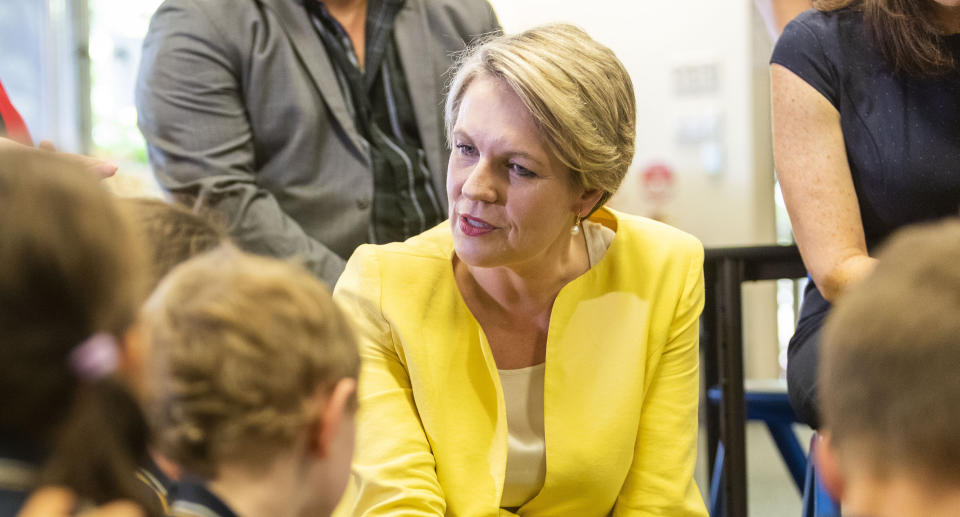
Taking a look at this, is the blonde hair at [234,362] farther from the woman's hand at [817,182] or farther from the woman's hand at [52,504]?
the woman's hand at [817,182]

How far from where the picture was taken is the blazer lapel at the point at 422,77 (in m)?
2.06

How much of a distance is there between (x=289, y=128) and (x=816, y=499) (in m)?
1.16

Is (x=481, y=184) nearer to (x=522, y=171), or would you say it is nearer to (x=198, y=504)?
(x=522, y=171)

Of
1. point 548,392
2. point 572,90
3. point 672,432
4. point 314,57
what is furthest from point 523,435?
point 314,57

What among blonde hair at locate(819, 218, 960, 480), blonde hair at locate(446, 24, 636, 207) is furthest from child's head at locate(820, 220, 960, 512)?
blonde hair at locate(446, 24, 636, 207)

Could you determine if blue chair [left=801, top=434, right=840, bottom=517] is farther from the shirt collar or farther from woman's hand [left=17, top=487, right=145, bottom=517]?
woman's hand [left=17, top=487, right=145, bottom=517]

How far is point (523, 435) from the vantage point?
1533mm

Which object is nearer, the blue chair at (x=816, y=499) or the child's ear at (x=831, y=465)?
the child's ear at (x=831, y=465)

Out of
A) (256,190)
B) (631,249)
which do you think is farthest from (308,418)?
(256,190)

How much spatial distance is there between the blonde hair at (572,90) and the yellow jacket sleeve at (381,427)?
1.03 ft

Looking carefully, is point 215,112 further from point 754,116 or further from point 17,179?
point 754,116

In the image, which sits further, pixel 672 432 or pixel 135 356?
pixel 672 432

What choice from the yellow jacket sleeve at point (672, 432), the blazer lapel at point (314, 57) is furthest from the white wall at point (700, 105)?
the yellow jacket sleeve at point (672, 432)

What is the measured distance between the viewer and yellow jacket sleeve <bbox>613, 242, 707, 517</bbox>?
151 cm
